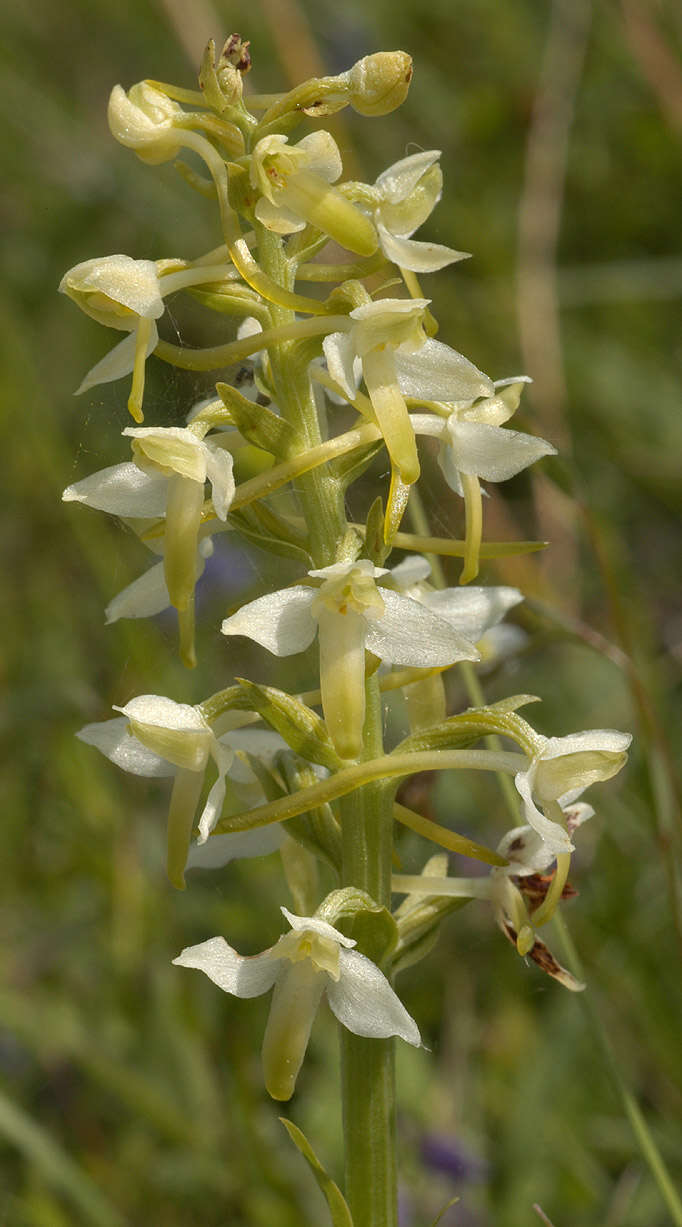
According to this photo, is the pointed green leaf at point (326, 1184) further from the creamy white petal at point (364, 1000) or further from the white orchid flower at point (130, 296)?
the white orchid flower at point (130, 296)

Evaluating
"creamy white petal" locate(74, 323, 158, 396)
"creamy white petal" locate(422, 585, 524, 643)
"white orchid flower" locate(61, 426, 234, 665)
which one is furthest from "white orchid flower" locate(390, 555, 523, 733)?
"creamy white petal" locate(74, 323, 158, 396)

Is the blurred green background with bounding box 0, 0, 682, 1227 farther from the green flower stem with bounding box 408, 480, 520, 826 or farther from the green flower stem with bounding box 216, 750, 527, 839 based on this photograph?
the green flower stem with bounding box 216, 750, 527, 839

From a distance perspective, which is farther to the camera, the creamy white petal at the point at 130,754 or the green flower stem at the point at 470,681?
the green flower stem at the point at 470,681

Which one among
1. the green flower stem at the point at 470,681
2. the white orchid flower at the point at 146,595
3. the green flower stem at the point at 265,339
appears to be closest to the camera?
the green flower stem at the point at 265,339

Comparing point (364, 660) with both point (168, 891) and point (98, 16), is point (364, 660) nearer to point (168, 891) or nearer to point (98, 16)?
point (168, 891)

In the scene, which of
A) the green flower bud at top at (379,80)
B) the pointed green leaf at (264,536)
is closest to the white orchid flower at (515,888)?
the pointed green leaf at (264,536)

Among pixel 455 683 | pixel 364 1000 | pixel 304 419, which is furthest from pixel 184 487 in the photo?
pixel 455 683
